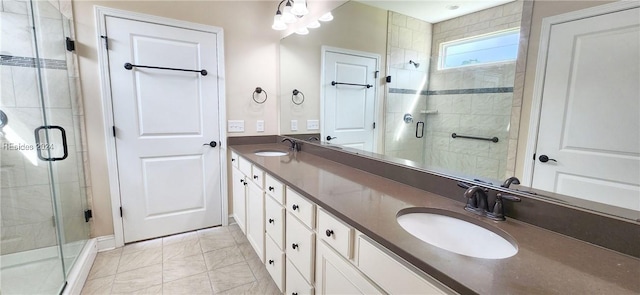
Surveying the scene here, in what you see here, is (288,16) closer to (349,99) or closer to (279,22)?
(279,22)

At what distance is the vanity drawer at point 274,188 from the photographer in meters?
1.62

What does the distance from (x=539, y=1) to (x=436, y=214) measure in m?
1.03

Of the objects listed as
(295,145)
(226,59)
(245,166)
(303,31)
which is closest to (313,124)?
(295,145)

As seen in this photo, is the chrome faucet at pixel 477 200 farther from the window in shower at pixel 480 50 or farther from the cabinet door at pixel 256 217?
the cabinet door at pixel 256 217

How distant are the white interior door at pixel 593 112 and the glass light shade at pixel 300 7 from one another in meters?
1.69

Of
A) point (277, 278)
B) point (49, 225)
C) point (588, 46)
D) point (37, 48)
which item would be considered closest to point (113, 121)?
point (37, 48)

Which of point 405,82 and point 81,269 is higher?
point 405,82

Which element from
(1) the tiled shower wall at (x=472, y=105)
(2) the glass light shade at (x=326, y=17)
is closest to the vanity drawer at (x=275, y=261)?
(1) the tiled shower wall at (x=472, y=105)

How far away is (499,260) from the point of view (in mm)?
744

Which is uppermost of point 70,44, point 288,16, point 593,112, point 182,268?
point 288,16

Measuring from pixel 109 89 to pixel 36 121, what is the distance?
0.54 m

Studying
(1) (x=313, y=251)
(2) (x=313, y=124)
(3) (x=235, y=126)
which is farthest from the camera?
(3) (x=235, y=126)

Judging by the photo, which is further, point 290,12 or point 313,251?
point 290,12

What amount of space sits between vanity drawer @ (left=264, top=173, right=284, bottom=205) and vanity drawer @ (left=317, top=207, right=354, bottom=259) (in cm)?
43
